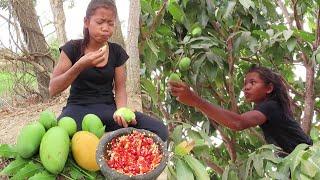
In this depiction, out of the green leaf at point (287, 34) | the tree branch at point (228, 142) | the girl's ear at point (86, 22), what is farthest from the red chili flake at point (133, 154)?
the tree branch at point (228, 142)

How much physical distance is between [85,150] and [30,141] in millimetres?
177

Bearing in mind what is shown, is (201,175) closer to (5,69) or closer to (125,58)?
(125,58)

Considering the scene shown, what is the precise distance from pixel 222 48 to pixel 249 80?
269 mm

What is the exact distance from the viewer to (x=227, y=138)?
305 centimetres

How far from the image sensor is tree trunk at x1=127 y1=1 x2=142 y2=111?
7.41 ft

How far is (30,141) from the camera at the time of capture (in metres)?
1.45

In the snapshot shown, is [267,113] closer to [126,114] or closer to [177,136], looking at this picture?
[177,136]

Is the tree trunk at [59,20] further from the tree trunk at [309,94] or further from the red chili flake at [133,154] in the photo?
the red chili flake at [133,154]

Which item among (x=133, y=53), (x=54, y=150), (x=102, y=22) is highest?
(x=102, y=22)

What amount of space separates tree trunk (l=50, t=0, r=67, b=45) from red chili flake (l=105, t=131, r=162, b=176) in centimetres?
364

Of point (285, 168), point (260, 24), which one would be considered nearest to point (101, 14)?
point (285, 168)

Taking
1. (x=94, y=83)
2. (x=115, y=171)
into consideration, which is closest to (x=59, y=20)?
(x=94, y=83)

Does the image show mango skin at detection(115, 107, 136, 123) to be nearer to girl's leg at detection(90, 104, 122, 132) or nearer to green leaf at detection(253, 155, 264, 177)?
girl's leg at detection(90, 104, 122, 132)


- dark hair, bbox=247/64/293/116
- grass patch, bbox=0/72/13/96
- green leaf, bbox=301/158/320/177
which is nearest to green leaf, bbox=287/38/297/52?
dark hair, bbox=247/64/293/116
